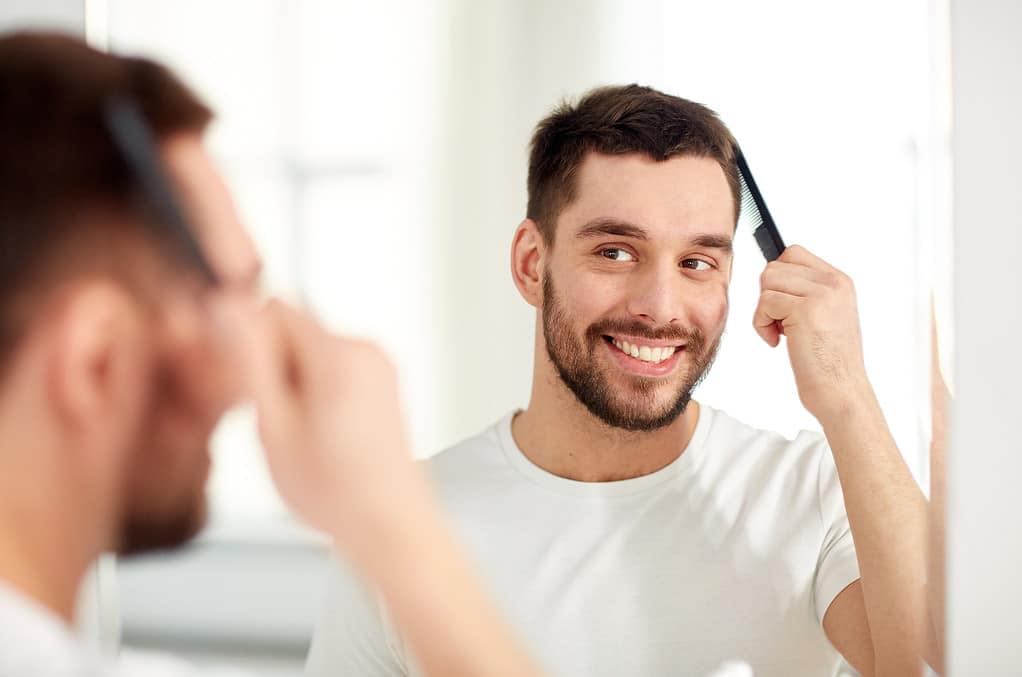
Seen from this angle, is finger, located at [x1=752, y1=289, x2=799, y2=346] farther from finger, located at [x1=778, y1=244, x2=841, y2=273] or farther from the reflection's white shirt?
the reflection's white shirt

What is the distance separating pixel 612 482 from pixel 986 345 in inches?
11.9

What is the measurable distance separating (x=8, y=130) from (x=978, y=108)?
0.56 metres

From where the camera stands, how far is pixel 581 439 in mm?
743

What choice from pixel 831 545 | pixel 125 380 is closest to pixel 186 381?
pixel 125 380

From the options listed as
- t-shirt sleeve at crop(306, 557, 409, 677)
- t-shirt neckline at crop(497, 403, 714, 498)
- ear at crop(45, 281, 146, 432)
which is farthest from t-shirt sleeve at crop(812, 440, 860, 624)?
ear at crop(45, 281, 146, 432)

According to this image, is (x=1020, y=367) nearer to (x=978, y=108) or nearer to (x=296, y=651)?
(x=978, y=108)

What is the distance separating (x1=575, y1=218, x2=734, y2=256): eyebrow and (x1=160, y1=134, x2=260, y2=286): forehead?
1.00 feet

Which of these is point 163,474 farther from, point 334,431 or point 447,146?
point 447,146

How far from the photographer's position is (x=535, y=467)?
0.74 meters

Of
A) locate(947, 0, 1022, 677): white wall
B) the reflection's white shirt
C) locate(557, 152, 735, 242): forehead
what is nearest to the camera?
the reflection's white shirt

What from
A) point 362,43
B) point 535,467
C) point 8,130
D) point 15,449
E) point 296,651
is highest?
point 362,43

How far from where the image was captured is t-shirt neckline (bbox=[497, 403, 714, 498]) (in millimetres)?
731

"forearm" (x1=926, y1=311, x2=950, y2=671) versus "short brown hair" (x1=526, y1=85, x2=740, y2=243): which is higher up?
"short brown hair" (x1=526, y1=85, x2=740, y2=243)

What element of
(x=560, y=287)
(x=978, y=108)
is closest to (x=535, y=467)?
(x=560, y=287)
